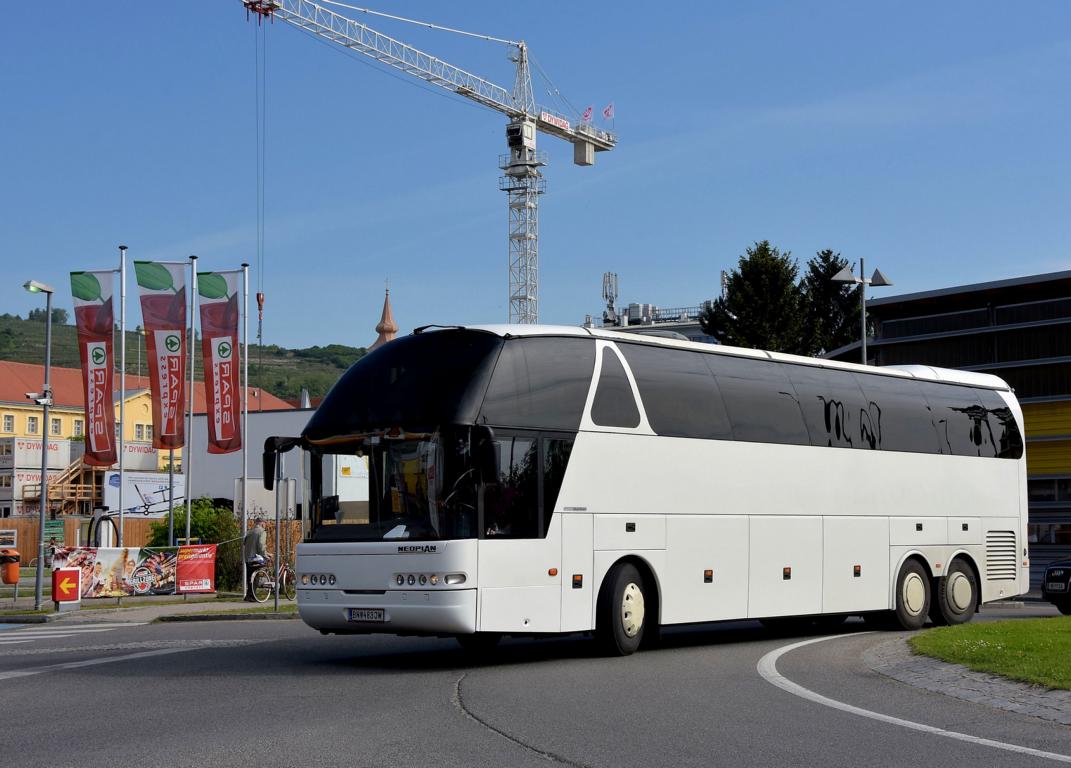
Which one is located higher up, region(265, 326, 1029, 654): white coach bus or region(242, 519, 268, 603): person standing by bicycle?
region(265, 326, 1029, 654): white coach bus

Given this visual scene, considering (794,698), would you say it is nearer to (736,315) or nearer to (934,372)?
(934,372)

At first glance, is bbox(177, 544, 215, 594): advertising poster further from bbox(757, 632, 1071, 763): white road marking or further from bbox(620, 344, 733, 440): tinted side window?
bbox(757, 632, 1071, 763): white road marking

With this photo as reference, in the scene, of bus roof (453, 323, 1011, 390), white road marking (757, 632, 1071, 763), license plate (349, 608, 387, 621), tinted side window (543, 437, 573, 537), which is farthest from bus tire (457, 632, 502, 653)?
bus roof (453, 323, 1011, 390)

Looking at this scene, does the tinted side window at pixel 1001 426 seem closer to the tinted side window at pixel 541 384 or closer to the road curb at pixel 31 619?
the tinted side window at pixel 541 384

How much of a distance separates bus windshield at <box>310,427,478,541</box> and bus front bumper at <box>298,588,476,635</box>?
1.96 feet

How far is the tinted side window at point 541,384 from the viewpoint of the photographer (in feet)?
47.9

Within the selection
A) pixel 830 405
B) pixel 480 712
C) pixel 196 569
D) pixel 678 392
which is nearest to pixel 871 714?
pixel 480 712

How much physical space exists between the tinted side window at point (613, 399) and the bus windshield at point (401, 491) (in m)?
2.12

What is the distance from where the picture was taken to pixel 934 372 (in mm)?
22438

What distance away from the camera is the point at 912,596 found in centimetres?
2056

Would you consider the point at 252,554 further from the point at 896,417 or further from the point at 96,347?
the point at 896,417

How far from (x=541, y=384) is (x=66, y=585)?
17.6 m

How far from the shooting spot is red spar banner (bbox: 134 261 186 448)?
3697 cm

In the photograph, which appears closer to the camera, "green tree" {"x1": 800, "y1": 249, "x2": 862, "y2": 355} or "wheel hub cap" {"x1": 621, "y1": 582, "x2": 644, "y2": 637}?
"wheel hub cap" {"x1": 621, "y1": 582, "x2": 644, "y2": 637}
